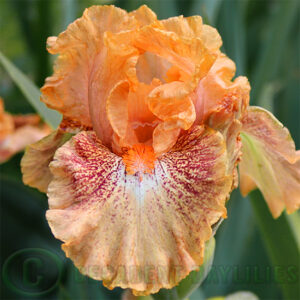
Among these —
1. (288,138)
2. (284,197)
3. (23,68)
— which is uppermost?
(288,138)

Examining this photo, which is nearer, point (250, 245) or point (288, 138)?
point (288, 138)

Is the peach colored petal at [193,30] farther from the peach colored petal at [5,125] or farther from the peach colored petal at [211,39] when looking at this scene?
the peach colored petal at [5,125]

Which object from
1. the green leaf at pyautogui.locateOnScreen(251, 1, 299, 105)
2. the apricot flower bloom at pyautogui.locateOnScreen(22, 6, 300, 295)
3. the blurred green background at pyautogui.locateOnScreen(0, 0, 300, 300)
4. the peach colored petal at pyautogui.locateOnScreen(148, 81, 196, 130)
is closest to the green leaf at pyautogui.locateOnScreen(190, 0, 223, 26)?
the blurred green background at pyautogui.locateOnScreen(0, 0, 300, 300)

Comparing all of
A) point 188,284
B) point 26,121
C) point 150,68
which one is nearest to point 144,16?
point 150,68

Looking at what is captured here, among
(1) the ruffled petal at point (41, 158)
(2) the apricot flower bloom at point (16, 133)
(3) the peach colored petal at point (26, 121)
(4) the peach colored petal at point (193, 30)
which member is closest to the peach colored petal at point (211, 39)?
(4) the peach colored petal at point (193, 30)

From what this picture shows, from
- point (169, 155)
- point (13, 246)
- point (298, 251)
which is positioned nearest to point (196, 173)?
point (169, 155)

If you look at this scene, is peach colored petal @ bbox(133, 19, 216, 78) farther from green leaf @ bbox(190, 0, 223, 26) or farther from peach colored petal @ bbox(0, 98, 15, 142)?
peach colored petal @ bbox(0, 98, 15, 142)

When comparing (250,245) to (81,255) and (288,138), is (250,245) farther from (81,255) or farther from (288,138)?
(81,255)
